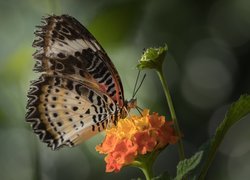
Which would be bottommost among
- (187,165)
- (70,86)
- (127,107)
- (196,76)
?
(187,165)

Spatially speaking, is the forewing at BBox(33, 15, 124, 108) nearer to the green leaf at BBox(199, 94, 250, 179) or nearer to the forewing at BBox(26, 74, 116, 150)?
the forewing at BBox(26, 74, 116, 150)

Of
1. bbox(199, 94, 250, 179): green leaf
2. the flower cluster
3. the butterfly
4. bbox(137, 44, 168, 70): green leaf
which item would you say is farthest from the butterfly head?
bbox(199, 94, 250, 179): green leaf

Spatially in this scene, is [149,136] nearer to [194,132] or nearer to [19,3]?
Result: [19,3]

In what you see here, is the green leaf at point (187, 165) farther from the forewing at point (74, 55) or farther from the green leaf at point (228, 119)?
the forewing at point (74, 55)

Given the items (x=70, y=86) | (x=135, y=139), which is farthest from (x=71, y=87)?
(x=135, y=139)

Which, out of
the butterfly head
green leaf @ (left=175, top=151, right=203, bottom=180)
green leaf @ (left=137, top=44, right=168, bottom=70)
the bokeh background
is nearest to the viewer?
green leaf @ (left=175, top=151, right=203, bottom=180)

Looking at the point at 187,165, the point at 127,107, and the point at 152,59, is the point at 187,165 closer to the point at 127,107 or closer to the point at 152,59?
the point at 152,59
